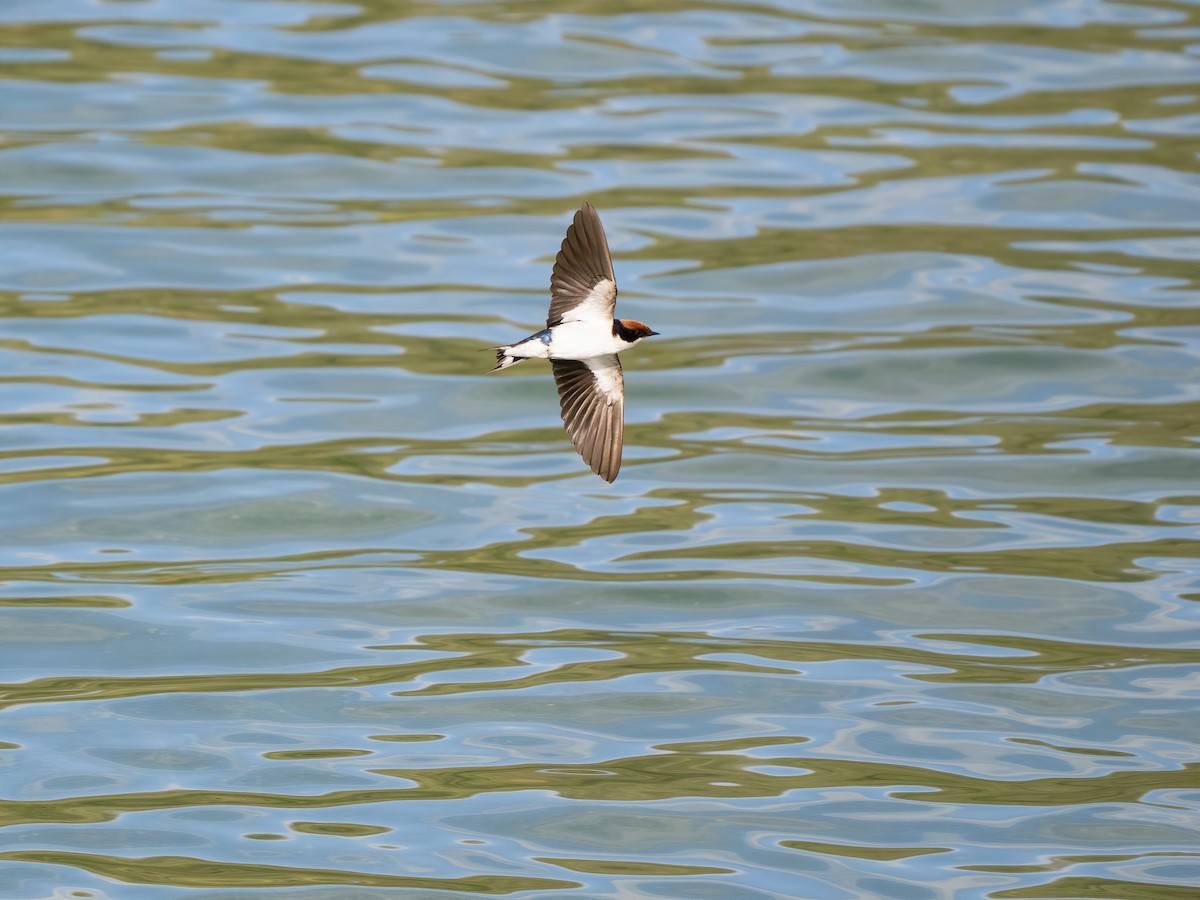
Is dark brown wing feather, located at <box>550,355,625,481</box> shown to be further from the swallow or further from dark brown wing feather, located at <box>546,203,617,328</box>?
dark brown wing feather, located at <box>546,203,617,328</box>

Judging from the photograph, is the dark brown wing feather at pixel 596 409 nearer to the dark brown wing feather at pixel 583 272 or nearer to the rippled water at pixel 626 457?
the dark brown wing feather at pixel 583 272

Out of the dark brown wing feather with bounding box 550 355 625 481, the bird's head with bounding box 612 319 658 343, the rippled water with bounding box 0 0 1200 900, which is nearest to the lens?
the bird's head with bounding box 612 319 658 343

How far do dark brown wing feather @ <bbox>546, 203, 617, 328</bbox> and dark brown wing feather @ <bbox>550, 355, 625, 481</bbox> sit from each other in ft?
0.99

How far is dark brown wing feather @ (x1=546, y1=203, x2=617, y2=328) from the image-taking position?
6461 mm

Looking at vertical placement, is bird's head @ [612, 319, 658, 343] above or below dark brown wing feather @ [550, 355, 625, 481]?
above

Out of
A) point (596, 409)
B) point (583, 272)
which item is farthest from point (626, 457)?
point (583, 272)

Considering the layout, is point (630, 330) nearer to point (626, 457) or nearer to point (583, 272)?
point (583, 272)

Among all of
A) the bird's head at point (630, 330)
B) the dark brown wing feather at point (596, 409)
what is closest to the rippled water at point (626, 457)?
the dark brown wing feather at point (596, 409)

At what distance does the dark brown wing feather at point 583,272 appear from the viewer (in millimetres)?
6461

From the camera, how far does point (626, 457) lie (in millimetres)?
12648

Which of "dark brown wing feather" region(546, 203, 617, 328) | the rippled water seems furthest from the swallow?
the rippled water

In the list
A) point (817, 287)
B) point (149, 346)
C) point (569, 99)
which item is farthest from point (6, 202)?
point (817, 287)

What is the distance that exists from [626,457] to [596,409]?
5685 mm

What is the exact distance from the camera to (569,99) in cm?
1780
